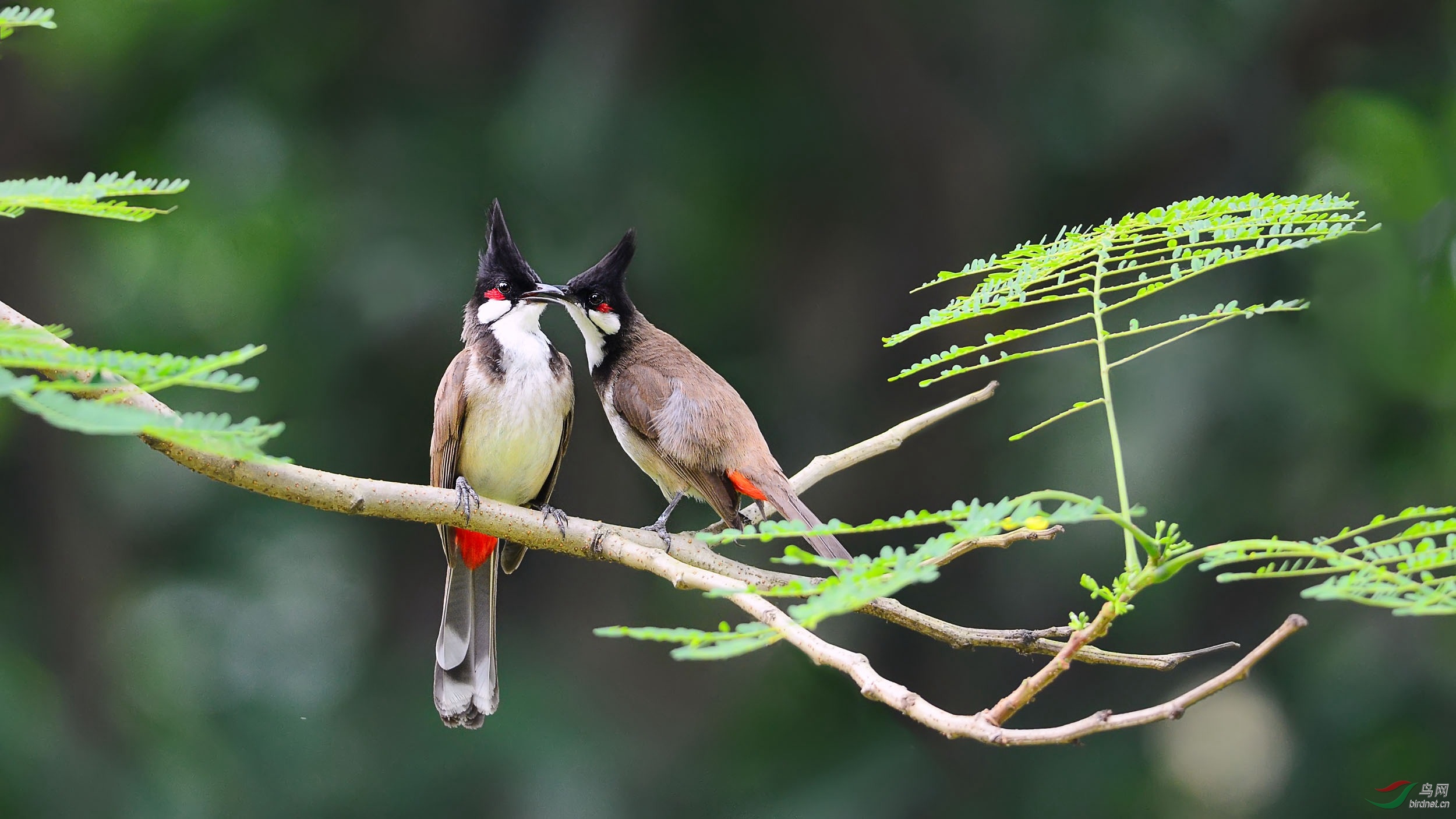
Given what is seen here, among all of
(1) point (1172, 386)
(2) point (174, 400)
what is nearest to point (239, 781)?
(2) point (174, 400)

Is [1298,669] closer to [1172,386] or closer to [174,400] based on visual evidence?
[1172,386]

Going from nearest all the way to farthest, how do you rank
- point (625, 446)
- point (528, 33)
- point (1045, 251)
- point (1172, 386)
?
point (1045, 251) < point (625, 446) < point (1172, 386) < point (528, 33)

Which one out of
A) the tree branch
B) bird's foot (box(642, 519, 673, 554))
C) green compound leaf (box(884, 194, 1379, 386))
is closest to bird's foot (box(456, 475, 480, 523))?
the tree branch

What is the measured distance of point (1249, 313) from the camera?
1.77 metres

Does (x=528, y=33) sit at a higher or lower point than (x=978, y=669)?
higher

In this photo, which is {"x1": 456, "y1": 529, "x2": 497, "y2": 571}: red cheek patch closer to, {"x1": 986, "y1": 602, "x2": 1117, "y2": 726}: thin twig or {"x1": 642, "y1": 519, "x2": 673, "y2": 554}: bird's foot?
{"x1": 642, "y1": 519, "x2": 673, "y2": 554}: bird's foot

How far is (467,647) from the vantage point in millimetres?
3938

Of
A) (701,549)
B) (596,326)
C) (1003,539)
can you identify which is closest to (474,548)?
(596,326)

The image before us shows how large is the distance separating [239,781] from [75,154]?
3196 mm

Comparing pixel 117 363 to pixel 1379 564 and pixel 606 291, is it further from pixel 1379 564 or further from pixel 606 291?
pixel 606 291

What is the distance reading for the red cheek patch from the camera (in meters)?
4.06

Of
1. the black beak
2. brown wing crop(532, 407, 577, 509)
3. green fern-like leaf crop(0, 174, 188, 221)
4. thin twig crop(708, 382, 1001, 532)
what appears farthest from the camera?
brown wing crop(532, 407, 577, 509)

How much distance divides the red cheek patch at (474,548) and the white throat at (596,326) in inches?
24.0
